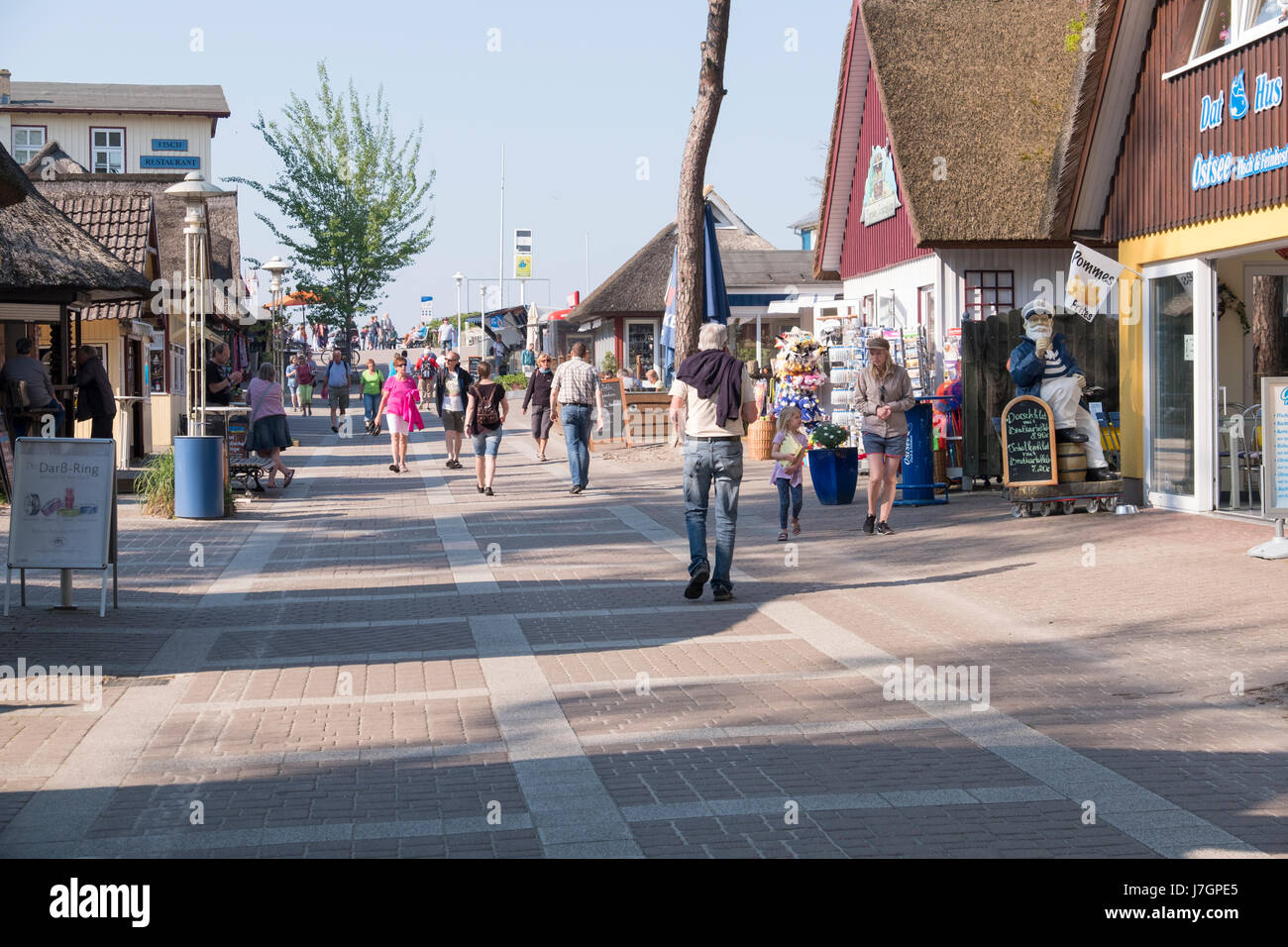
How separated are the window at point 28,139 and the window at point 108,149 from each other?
6.96 ft

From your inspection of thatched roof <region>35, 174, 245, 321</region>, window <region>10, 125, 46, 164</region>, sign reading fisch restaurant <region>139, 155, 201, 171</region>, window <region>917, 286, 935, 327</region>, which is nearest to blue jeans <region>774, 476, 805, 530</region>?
window <region>917, 286, 935, 327</region>

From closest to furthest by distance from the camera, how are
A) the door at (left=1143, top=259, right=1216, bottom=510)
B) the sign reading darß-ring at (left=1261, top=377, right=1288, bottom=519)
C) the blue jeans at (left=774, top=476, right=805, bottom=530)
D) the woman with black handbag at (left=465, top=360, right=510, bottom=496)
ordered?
the sign reading darß-ring at (left=1261, top=377, right=1288, bottom=519)
the blue jeans at (left=774, top=476, right=805, bottom=530)
the door at (left=1143, top=259, right=1216, bottom=510)
the woman with black handbag at (left=465, top=360, right=510, bottom=496)

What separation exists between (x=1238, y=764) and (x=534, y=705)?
3.27 m

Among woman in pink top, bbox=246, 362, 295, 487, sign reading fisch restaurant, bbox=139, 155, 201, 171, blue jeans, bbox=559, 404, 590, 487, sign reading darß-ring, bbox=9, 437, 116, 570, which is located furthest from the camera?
sign reading fisch restaurant, bbox=139, 155, 201, 171

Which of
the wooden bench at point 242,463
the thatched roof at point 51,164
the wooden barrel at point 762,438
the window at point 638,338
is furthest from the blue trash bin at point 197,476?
the window at point 638,338

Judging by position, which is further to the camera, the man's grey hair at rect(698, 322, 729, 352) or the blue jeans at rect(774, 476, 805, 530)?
the blue jeans at rect(774, 476, 805, 530)

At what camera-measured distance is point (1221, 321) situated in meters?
16.1

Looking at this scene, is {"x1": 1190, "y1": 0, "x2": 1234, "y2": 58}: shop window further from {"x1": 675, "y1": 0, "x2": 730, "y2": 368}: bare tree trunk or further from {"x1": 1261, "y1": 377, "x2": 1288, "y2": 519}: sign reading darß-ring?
{"x1": 675, "y1": 0, "x2": 730, "y2": 368}: bare tree trunk

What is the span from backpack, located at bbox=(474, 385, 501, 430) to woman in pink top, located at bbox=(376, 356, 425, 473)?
3030 mm

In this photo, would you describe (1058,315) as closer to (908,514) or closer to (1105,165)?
(1105,165)

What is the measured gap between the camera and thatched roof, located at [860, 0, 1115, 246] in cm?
1973

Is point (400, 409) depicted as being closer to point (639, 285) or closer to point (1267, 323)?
point (1267, 323)

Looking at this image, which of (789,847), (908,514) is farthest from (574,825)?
(908,514)

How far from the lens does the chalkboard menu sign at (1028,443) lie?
47.4 feet
